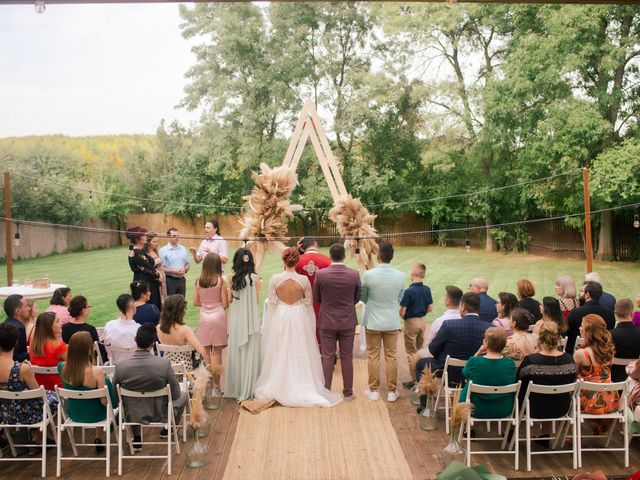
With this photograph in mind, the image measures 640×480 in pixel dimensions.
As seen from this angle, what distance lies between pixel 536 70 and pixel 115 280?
14735mm

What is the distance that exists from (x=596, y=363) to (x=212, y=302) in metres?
3.62

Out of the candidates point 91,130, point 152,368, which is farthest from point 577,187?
point 91,130

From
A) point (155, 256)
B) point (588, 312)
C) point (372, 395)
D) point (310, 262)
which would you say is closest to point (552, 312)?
point (588, 312)

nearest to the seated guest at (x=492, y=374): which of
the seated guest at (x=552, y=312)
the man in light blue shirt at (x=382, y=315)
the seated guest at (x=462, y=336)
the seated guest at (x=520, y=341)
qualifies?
the seated guest at (x=520, y=341)

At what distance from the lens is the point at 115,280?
16.6m

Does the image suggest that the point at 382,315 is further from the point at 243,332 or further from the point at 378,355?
the point at 243,332

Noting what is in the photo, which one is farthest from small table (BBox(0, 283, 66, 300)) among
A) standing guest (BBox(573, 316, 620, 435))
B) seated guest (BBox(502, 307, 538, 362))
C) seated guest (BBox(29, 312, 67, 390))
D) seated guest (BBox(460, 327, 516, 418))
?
standing guest (BBox(573, 316, 620, 435))

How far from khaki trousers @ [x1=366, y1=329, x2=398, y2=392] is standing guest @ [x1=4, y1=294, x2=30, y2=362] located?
10.6ft

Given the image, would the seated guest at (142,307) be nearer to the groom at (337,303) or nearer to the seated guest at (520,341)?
the groom at (337,303)

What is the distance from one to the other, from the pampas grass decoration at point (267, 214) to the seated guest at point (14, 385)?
3.23 metres

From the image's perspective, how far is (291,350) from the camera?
584 cm

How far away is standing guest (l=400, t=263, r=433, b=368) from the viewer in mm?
6184

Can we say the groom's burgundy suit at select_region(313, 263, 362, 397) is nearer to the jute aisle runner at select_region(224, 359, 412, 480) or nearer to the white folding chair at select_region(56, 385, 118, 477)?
the jute aisle runner at select_region(224, 359, 412, 480)

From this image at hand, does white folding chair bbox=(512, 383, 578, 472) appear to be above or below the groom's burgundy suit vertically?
below
